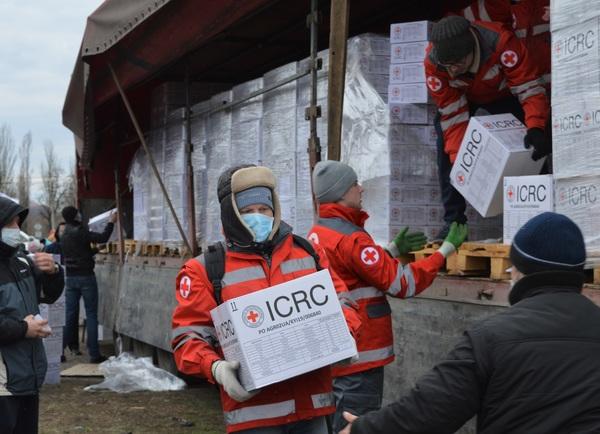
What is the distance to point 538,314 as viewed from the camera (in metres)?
2.64

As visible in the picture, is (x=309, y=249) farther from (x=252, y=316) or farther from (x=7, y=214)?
(x=7, y=214)

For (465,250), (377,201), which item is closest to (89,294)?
(377,201)

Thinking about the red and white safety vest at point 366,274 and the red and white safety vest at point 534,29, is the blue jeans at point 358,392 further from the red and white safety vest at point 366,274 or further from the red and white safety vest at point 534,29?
the red and white safety vest at point 534,29

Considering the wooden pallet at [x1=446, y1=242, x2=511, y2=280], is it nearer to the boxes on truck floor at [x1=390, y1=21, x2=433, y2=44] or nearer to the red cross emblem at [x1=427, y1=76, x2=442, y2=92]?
the red cross emblem at [x1=427, y1=76, x2=442, y2=92]

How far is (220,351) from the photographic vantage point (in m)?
4.04

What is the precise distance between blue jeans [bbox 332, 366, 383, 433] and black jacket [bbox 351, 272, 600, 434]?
7.56ft

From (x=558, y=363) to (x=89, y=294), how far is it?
1085cm

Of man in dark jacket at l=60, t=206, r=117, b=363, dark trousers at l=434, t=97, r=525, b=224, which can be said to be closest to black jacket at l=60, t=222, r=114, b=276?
man in dark jacket at l=60, t=206, r=117, b=363

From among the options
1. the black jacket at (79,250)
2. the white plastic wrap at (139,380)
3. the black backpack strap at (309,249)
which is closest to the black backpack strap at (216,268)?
the black backpack strap at (309,249)

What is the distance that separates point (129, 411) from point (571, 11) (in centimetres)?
621

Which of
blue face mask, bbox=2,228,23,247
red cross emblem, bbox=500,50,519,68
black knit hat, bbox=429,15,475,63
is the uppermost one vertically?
black knit hat, bbox=429,15,475,63

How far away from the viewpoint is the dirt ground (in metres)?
8.54

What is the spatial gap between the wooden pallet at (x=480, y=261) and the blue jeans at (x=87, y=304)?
7.61 metres

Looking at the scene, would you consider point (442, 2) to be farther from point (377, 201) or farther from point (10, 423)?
point (10, 423)
